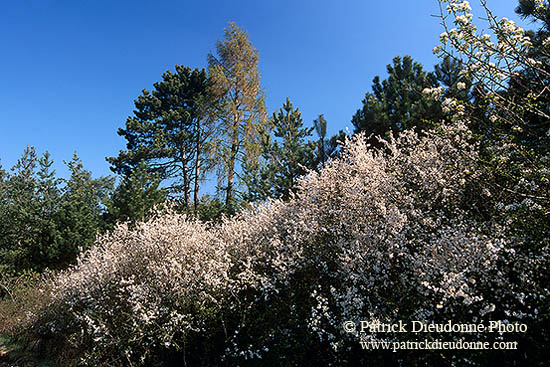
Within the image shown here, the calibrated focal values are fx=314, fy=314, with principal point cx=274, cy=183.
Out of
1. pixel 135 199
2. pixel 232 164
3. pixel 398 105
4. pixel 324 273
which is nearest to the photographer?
pixel 324 273

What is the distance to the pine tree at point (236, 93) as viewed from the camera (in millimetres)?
16812

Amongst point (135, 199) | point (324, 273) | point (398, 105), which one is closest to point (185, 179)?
point (135, 199)

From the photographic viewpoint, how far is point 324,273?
4832 millimetres

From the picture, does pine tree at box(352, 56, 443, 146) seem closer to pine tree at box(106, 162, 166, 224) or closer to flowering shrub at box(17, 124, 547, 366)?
flowering shrub at box(17, 124, 547, 366)

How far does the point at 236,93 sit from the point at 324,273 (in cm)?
1425

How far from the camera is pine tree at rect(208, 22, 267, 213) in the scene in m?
16.8

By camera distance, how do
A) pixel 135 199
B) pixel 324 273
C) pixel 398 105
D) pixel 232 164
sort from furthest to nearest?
pixel 232 164
pixel 135 199
pixel 398 105
pixel 324 273

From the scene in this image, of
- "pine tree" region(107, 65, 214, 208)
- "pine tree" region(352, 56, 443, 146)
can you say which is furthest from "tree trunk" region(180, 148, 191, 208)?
"pine tree" region(352, 56, 443, 146)

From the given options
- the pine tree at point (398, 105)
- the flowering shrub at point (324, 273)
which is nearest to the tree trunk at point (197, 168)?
the pine tree at point (398, 105)

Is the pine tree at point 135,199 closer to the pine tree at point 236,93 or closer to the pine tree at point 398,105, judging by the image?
the pine tree at point 236,93

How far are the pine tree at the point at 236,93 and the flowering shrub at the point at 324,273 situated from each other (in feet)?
35.0

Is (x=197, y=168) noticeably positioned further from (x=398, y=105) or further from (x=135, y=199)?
(x=398, y=105)

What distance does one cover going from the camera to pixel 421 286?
3.64 meters

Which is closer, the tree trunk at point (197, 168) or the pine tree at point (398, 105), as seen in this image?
the pine tree at point (398, 105)
